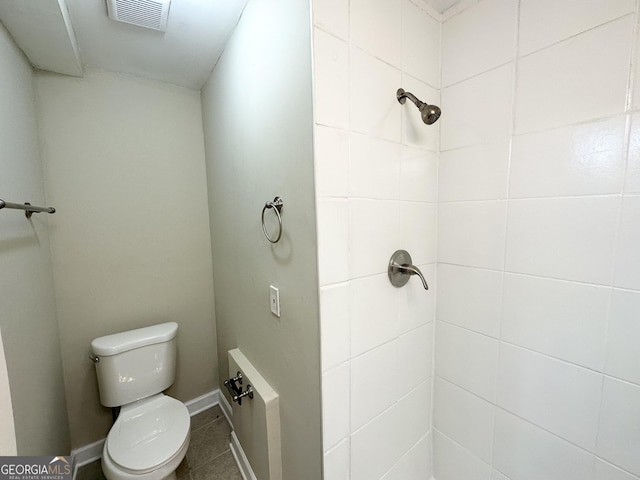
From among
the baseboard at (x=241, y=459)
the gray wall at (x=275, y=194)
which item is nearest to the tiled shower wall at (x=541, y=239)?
the gray wall at (x=275, y=194)

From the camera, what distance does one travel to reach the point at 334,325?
74 cm

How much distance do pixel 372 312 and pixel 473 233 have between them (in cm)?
50

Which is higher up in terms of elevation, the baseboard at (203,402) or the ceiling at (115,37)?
the ceiling at (115,37)

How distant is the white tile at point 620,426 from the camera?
657 mm

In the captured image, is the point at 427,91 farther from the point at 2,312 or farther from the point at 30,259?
the point at 30,259

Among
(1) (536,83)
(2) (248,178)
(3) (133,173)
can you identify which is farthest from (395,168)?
(3) (133,173)

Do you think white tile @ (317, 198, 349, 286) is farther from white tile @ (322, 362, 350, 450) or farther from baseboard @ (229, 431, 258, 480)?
baseboard @ (229, 431, 258, 480)

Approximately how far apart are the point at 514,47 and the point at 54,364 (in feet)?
7.75

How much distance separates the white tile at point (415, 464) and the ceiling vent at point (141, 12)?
207 cm

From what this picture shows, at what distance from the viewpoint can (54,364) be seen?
4.00ft

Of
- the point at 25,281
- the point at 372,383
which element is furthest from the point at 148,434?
the point at 372,383

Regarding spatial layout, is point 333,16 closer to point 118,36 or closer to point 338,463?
point 118,36

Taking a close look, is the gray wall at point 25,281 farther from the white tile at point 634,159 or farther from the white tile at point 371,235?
the white tile at point 634,159

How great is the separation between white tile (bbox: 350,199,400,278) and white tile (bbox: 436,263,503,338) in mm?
331
